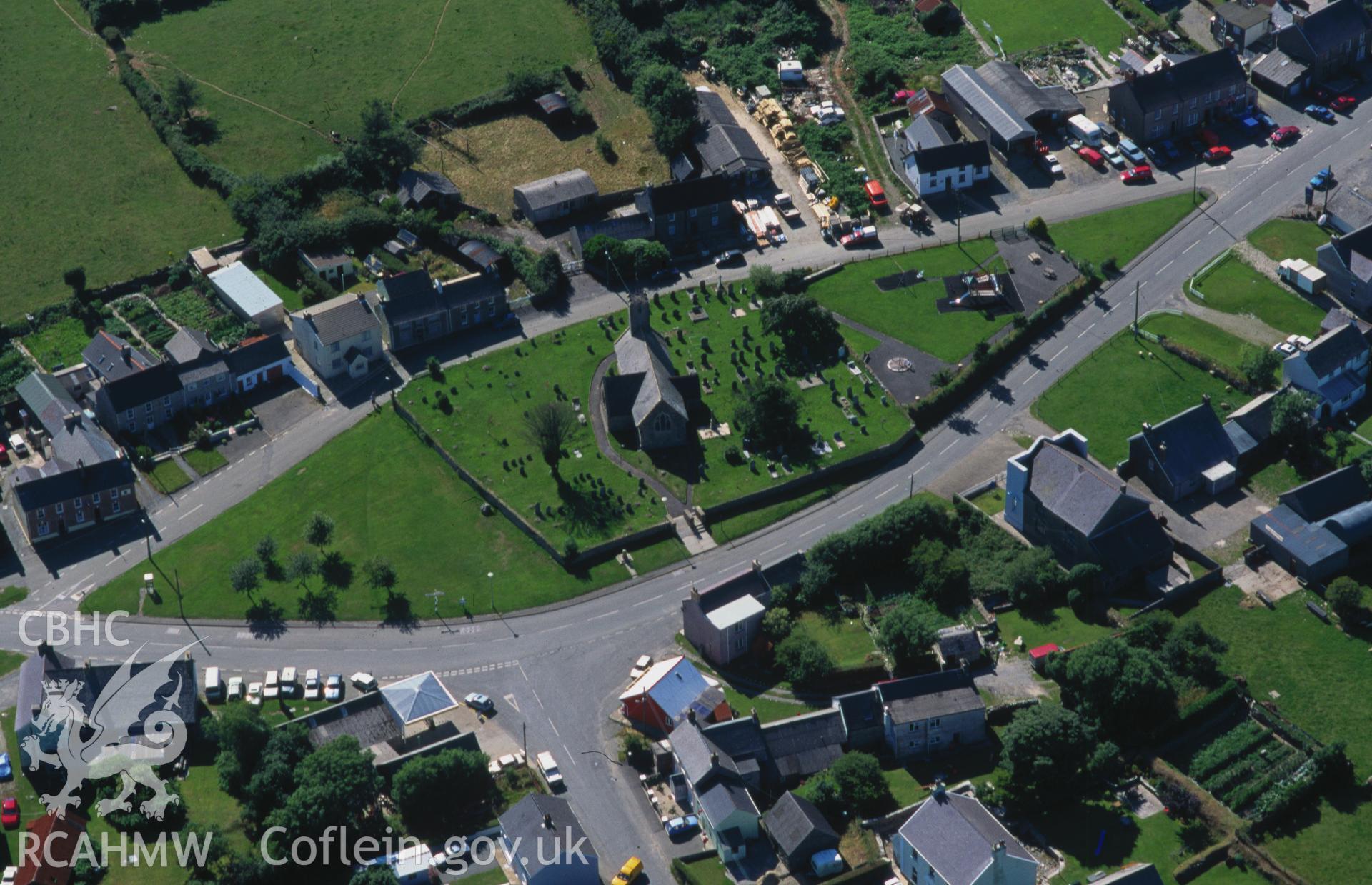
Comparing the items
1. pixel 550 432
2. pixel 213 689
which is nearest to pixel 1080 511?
pixel 550 432

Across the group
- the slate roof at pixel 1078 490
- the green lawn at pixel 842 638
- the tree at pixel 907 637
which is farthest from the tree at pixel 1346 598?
the green lawn at pixel 842 638

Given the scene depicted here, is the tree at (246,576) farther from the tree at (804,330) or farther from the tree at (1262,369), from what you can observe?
the tree at (1262,369)

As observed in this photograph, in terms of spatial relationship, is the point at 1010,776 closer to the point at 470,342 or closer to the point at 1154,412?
the point at 1154,412

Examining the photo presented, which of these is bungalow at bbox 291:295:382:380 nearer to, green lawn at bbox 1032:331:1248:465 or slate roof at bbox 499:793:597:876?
slate roof at bbox 499:793:597:876

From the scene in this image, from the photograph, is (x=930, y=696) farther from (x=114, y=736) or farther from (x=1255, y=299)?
(x=1255, y=299)

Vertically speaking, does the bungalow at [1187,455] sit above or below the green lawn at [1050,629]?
above

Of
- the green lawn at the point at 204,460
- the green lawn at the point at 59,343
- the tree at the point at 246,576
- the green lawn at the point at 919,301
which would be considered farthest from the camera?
the green lawn at the point at 59,343
